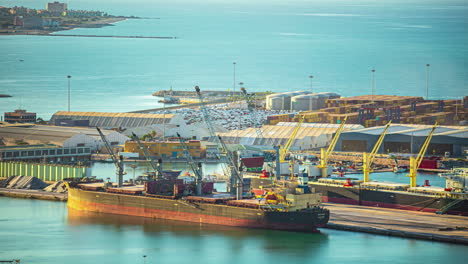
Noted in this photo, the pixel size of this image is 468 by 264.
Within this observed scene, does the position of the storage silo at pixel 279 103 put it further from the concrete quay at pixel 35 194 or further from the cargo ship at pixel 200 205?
the cargo ship at pixel 200 205

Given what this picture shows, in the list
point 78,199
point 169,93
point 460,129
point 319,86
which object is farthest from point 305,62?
point 78,199

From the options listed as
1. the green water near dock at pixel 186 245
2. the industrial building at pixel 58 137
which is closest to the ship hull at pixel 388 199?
the green water near dock at pixel 186 245

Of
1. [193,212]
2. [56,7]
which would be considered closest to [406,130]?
[193,212]

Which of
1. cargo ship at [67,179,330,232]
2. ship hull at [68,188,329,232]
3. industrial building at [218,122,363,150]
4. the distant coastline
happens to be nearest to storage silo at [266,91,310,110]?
industrial building at [218,122,363,150]

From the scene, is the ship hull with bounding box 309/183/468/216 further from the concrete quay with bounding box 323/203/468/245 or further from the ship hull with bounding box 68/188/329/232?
the ship hull with bounding box 68/188/329/232

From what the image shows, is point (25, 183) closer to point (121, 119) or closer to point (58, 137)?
point (58, 137)
